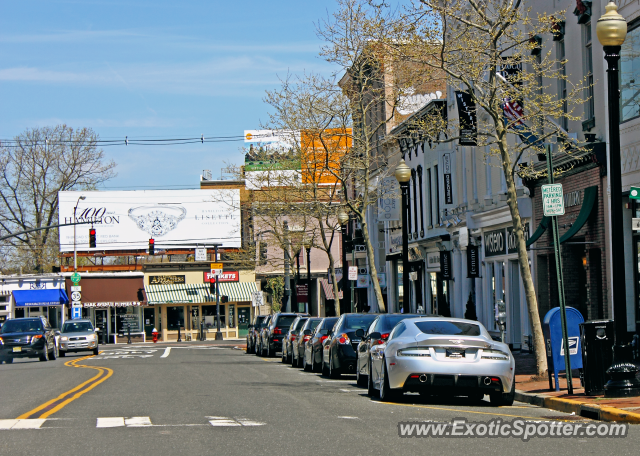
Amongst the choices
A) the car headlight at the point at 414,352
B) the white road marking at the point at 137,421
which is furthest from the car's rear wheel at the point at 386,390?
the white road marking at the point at 137,421

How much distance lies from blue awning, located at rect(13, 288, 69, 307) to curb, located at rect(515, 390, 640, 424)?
52.2 meters

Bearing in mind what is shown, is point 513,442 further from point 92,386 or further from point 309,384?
point 92,386

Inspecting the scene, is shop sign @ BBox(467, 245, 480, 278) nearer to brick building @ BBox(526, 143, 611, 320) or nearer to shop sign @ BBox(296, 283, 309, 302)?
brick building @ BBox(526, 143, 611, 320)

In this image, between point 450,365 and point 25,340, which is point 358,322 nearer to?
point 450,365

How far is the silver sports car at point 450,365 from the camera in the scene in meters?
13.2

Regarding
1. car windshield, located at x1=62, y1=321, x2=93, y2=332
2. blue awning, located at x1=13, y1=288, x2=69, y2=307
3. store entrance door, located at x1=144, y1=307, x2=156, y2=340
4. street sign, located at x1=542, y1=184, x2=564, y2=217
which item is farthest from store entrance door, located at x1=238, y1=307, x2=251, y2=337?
street sign, located at x1=542, y1=184, x2=564, y2=217

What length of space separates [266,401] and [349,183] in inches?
1476

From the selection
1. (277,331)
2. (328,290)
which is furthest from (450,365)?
(328,290)

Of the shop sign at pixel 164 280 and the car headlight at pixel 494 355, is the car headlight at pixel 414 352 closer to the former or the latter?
the car headlight at pixel 494 355

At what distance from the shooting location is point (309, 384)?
18.7 metres

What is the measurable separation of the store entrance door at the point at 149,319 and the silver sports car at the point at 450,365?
5225 centimetres

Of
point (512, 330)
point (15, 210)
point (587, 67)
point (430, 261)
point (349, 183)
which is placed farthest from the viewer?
point (15, 210)

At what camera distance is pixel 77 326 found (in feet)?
133

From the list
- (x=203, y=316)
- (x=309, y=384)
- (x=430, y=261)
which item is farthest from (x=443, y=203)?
(x=203, y=316)
